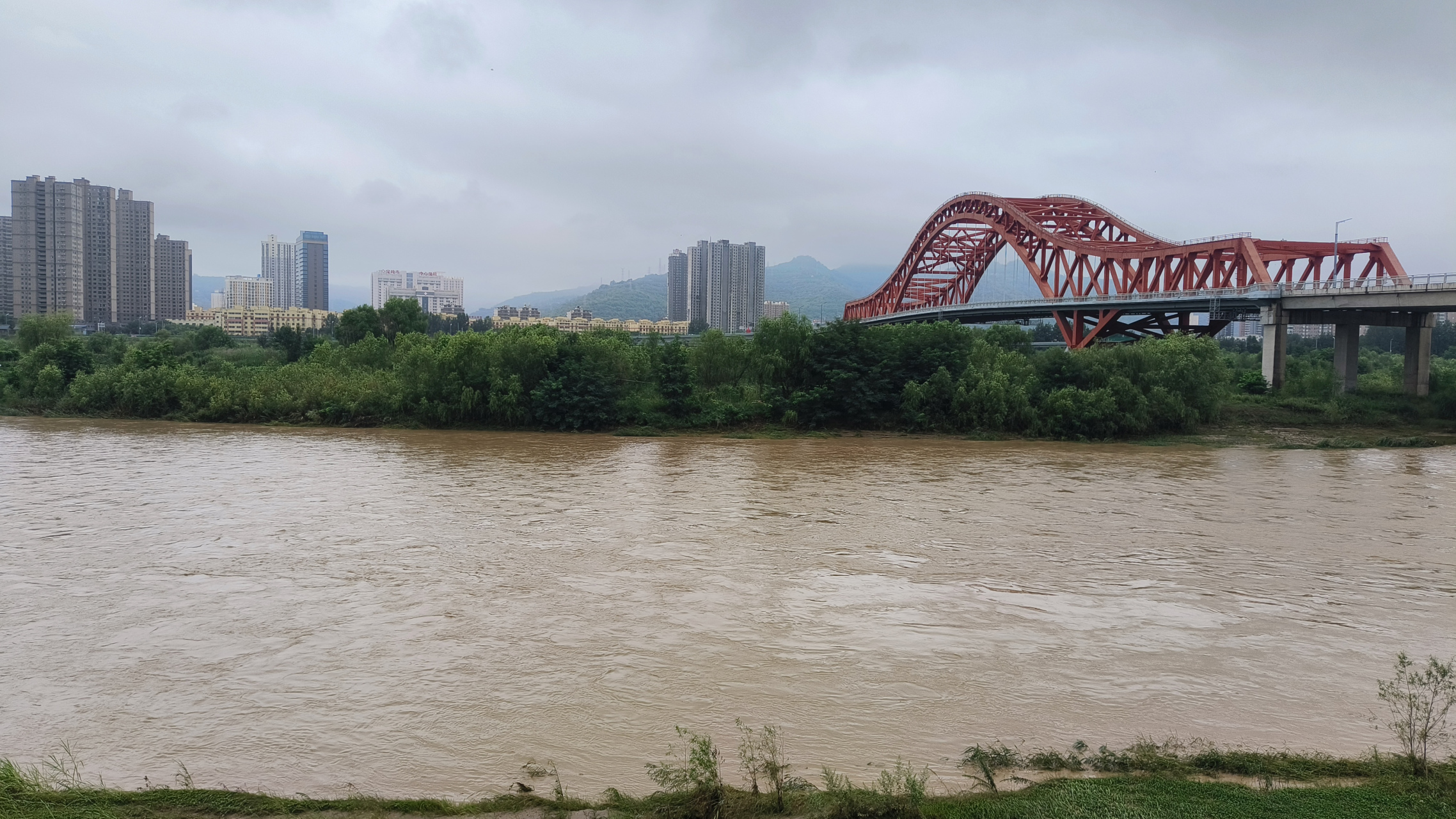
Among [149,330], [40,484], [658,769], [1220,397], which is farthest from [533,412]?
[149,330]

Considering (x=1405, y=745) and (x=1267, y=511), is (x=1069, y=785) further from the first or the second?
(x=1267, y=511)

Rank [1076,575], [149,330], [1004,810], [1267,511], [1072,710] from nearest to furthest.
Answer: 1. [1004,810]
2. [1072,710]
3. [1076,575]
4. [1267,511]
5. [149,330]

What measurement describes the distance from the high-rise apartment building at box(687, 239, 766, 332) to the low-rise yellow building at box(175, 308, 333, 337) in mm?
64227

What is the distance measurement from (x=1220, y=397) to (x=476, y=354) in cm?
3118

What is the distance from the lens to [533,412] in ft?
121

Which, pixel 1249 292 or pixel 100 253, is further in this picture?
pixel 100 253

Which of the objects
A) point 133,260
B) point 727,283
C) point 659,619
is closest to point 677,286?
point 727,283

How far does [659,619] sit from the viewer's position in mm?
11625

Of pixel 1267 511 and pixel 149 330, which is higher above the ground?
pixel 149 330

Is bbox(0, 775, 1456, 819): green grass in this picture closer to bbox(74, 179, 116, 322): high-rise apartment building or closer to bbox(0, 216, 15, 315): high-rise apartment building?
bbox(0, 216, 15, 315): high-rise apartment building

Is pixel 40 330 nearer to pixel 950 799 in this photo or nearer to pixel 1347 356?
pixel 950 799

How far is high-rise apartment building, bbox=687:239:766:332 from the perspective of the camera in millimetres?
166000

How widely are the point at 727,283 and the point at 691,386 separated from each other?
130515mm

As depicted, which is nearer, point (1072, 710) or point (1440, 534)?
point (1072, 710)
